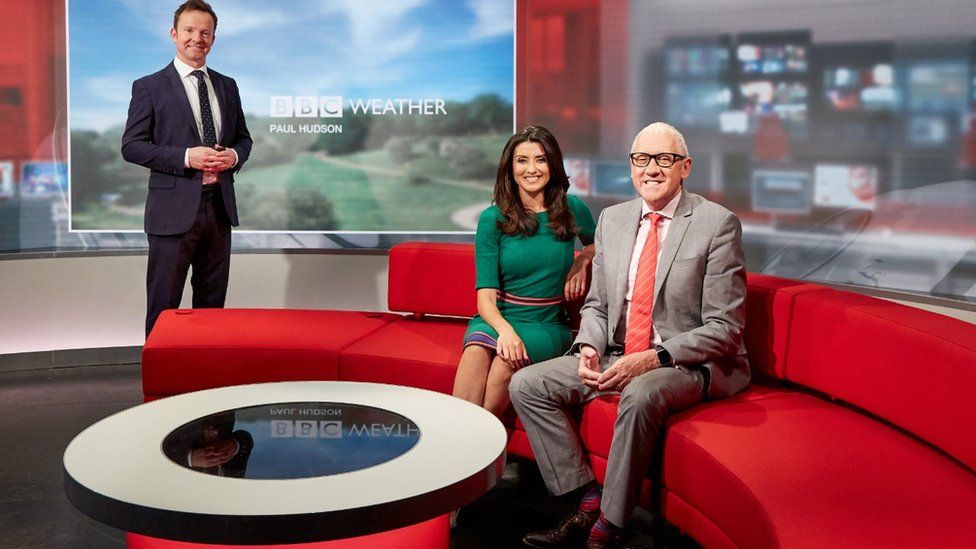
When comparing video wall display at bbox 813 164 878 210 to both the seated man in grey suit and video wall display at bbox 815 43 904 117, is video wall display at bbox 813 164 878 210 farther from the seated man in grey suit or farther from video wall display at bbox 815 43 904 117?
the seated man in grey suit

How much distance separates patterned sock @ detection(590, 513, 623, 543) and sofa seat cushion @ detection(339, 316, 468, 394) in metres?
0.91

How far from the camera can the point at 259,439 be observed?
2281 mm

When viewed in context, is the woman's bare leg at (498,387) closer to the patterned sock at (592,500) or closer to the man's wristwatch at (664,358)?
the patterned sock at (592,500)

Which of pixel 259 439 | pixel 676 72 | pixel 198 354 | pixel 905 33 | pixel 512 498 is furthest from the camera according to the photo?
pixel 676 72

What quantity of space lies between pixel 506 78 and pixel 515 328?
2.47 m

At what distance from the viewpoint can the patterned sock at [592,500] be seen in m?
2.85

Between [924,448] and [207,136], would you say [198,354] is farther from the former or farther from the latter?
[924,448]

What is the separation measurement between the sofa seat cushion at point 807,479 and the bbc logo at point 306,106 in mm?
3348

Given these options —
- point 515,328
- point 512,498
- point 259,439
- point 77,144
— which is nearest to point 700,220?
point 515,328

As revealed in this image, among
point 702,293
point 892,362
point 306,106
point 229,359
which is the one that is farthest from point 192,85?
point 892,362

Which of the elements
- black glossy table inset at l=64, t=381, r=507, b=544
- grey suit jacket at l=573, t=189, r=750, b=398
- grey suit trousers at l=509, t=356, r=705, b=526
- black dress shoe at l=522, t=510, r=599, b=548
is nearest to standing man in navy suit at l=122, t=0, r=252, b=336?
black glossy table inset at l=64, t=381, r=507, b=544

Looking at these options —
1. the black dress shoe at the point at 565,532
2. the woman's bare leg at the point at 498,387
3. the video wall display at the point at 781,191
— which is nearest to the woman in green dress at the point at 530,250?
the woman's bare leg at the point at 498,387

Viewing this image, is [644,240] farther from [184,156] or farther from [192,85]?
[192,85]

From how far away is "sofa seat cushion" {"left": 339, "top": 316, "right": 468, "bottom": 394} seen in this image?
11.2 feet
